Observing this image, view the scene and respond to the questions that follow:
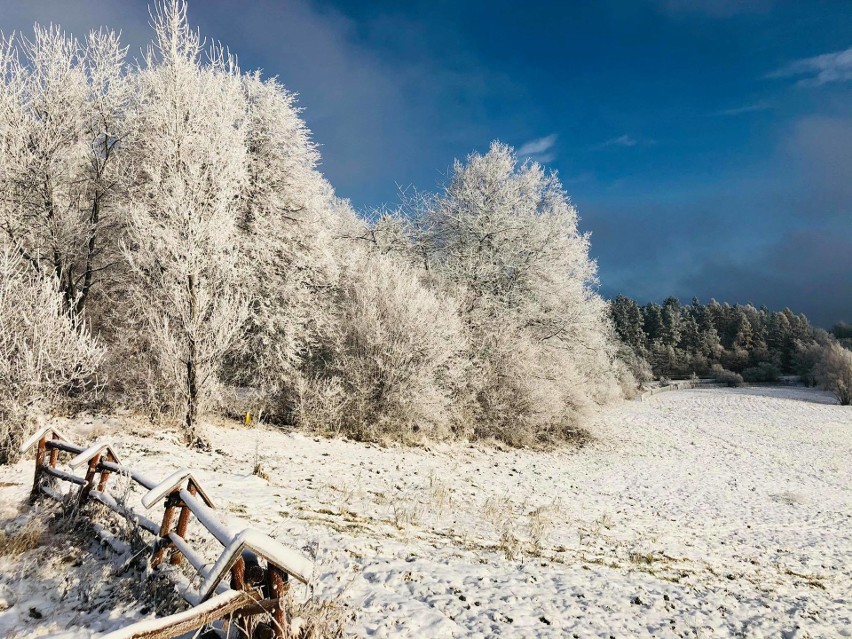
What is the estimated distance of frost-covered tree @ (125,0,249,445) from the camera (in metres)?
13.3

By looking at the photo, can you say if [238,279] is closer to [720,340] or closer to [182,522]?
[182,522]

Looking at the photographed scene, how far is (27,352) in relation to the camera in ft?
30.9

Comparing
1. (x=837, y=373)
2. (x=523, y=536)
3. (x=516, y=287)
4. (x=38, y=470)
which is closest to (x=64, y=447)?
(x=38, y=470)

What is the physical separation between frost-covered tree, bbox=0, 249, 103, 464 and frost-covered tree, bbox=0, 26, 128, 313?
3233 mm

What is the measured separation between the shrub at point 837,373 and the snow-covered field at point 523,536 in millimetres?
36753

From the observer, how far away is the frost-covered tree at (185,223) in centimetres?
1327

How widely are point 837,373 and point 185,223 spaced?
218 ft

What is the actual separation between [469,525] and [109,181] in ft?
53.7

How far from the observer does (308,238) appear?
18.5 meters

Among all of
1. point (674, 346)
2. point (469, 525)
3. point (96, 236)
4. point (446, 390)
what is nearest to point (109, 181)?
point (96, 236)

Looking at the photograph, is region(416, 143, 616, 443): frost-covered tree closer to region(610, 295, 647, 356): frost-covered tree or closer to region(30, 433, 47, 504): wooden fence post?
region(30, 433, 47, 504): wooden fence post

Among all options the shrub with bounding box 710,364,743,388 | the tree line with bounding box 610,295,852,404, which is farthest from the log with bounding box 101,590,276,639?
the shrub with bounding box 710,364,743,388

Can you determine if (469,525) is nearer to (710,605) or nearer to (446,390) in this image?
(710,605)

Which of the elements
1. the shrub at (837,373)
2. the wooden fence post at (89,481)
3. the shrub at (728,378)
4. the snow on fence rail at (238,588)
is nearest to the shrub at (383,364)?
the wooden fence post at (89,481)
